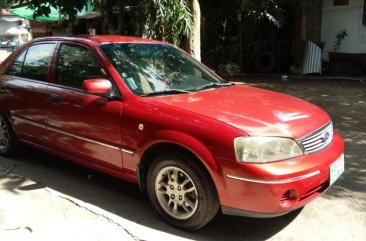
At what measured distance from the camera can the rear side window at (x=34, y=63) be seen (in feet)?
17.1

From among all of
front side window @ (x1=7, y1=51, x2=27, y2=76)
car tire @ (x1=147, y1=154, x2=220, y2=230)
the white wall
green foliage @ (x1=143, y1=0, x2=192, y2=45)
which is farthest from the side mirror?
the white wall

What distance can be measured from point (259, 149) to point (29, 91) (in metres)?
2.96

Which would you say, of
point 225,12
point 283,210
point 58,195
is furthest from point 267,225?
point 225,12

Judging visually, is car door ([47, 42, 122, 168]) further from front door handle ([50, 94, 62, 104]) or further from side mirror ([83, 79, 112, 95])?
side mirror ([83, 79, 112, 95])

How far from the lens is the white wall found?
46.2ft

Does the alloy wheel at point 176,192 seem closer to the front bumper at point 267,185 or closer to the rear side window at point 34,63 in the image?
the front bumper at point 267,185

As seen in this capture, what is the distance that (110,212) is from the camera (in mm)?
4293

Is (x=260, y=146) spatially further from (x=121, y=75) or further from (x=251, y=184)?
(x=121, y=75)

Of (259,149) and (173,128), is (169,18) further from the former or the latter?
(259,149)

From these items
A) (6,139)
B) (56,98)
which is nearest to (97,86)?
(56,98)

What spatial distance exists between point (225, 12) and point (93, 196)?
10.7 metres

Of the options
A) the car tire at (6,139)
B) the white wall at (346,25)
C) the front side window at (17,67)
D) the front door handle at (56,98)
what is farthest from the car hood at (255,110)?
the white wall at (346,25)

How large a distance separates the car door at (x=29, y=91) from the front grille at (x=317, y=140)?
2.76 metres

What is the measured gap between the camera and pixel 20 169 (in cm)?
550
